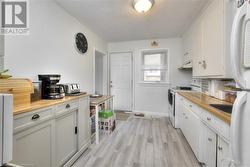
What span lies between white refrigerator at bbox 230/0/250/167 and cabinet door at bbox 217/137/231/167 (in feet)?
1.42

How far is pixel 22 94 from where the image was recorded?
1.34 metres

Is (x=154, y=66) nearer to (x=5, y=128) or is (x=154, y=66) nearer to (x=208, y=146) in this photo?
(x=208, y=146)

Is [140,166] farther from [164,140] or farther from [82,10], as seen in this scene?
[82,10]

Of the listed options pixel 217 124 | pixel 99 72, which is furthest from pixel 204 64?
pixel 99 72

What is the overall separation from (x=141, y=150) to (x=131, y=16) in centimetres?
249

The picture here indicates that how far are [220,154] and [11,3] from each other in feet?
9.22

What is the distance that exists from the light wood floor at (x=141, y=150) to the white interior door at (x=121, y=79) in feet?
5.41

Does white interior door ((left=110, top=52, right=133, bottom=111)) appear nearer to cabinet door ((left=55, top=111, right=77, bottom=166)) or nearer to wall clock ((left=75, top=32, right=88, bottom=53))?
wall clock ((left=75, top=32, right=88, bottom=53))

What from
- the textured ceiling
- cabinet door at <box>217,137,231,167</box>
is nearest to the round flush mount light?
the textured ceiling

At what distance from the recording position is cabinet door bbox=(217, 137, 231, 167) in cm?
118

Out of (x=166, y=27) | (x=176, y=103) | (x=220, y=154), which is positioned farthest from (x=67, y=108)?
(x=166, y=27)

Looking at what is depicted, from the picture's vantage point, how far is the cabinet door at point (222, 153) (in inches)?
46.3

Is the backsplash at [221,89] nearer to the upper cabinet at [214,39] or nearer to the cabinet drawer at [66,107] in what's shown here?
the upper cabinet at [214,39]

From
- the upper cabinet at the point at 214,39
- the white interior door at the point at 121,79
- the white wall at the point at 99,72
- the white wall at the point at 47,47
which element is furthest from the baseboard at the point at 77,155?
the white wall at the point at 99,72
